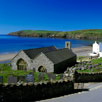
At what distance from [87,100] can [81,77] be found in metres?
8.22

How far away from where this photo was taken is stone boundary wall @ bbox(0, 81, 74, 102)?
39.3 feet

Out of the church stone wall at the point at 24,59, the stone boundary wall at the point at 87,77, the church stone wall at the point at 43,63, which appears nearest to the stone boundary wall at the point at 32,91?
the stone boundary wall at the point at 87,77

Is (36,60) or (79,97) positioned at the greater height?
(36,60)

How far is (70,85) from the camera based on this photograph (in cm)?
1627

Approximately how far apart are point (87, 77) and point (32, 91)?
429 inches

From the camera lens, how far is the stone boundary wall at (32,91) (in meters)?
12.0

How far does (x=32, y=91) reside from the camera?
13258mm

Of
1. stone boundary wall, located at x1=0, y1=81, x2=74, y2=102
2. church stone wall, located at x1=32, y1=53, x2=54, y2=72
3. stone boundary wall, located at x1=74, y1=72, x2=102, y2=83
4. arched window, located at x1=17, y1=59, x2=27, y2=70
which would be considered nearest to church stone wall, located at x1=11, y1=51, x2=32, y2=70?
arched window, located at x1=17, y1=59, x2=27, y2=70

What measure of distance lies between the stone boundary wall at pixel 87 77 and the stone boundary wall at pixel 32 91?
543 centimetres

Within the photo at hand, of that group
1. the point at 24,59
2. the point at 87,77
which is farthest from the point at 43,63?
the point at 87,77

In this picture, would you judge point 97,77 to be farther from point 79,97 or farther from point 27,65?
point 27,65

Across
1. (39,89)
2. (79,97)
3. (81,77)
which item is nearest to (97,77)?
(81,77)

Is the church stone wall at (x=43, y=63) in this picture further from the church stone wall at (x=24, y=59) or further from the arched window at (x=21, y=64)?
the arched window at (x=21, y=64)

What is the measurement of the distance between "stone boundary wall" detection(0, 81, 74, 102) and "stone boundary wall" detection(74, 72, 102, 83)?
5.43 meters
